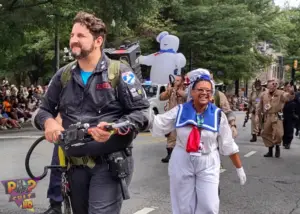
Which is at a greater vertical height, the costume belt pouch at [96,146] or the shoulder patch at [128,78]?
the shoulder patch at [128,78]

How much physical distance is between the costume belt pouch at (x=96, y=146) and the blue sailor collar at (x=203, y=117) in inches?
55.6

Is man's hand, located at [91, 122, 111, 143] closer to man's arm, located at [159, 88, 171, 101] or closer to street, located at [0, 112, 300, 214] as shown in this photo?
street, located at [0, 112, 300, 214]

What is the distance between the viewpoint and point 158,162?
32.4 ft

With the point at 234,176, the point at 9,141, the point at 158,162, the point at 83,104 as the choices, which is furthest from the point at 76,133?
the point at 9,141

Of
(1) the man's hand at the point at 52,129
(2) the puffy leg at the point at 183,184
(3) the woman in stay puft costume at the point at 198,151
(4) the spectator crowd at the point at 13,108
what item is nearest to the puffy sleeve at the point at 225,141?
(3) the woman in stay puft costume at the point at 198,151

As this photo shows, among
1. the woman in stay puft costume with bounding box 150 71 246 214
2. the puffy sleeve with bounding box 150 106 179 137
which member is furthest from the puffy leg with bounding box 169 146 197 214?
the puffy sleeve with bounding box 150 106 179 137

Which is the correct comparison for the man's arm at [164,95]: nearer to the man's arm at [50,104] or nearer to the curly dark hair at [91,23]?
the man's arm at [50,104]

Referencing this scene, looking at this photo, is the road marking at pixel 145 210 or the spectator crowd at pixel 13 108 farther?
the spectator crowd at pixel 13 108

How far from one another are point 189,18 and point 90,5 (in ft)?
51.4

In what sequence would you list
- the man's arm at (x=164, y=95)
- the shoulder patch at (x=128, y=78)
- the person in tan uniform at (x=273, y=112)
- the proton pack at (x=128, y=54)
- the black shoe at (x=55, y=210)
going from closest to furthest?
the shoulder patch at (x=128, y=78)
the black shoe at (x=55, y=210)
the man's arm at (x=164, y=95)
the person in tan uniform at (x=273, y=112)
the proton pack at (x=128, y=54)

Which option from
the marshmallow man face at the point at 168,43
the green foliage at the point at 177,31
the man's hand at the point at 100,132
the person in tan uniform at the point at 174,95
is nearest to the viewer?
the man's hand at the point at 100,132

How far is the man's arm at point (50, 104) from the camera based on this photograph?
10.6 feet

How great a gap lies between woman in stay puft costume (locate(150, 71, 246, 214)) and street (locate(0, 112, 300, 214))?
1.61m

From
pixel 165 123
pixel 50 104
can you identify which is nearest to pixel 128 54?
pixel 165 123
